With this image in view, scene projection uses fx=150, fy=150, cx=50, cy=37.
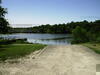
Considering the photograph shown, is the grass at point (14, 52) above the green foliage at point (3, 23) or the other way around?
the other way around

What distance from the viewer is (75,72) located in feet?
25.6

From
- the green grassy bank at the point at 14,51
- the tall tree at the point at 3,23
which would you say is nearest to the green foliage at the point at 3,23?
the tall tree at the point at 3,23

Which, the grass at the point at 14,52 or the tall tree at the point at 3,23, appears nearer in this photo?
the grass at the point at 14,52

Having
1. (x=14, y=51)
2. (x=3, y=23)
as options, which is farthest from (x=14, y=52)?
(x=3, y=23)

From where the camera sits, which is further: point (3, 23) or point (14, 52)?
point (3, 23)

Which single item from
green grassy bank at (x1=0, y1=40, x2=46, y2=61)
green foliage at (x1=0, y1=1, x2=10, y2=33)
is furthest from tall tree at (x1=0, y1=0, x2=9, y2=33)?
green grassy bank at (x1=0, y1=40, x2=46, y2=61)

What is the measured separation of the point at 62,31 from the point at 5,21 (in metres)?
106

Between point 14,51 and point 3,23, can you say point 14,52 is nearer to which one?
point 14,51

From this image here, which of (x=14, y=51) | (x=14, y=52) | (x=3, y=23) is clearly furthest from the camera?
(x=3, y=23)

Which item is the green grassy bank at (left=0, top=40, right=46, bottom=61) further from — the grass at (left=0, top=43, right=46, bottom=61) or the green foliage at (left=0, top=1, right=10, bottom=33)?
the green foliage at (left=0, top=1, right=10, bottom=33)

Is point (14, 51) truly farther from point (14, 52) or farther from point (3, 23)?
point (3, 23)

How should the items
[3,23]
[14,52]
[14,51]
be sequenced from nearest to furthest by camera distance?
[14,52]
[14,51]
[3,23]

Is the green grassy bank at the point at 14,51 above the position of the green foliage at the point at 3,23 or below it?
below

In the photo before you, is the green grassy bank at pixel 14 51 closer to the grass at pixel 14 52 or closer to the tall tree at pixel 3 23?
the grass at pixel 14 52
